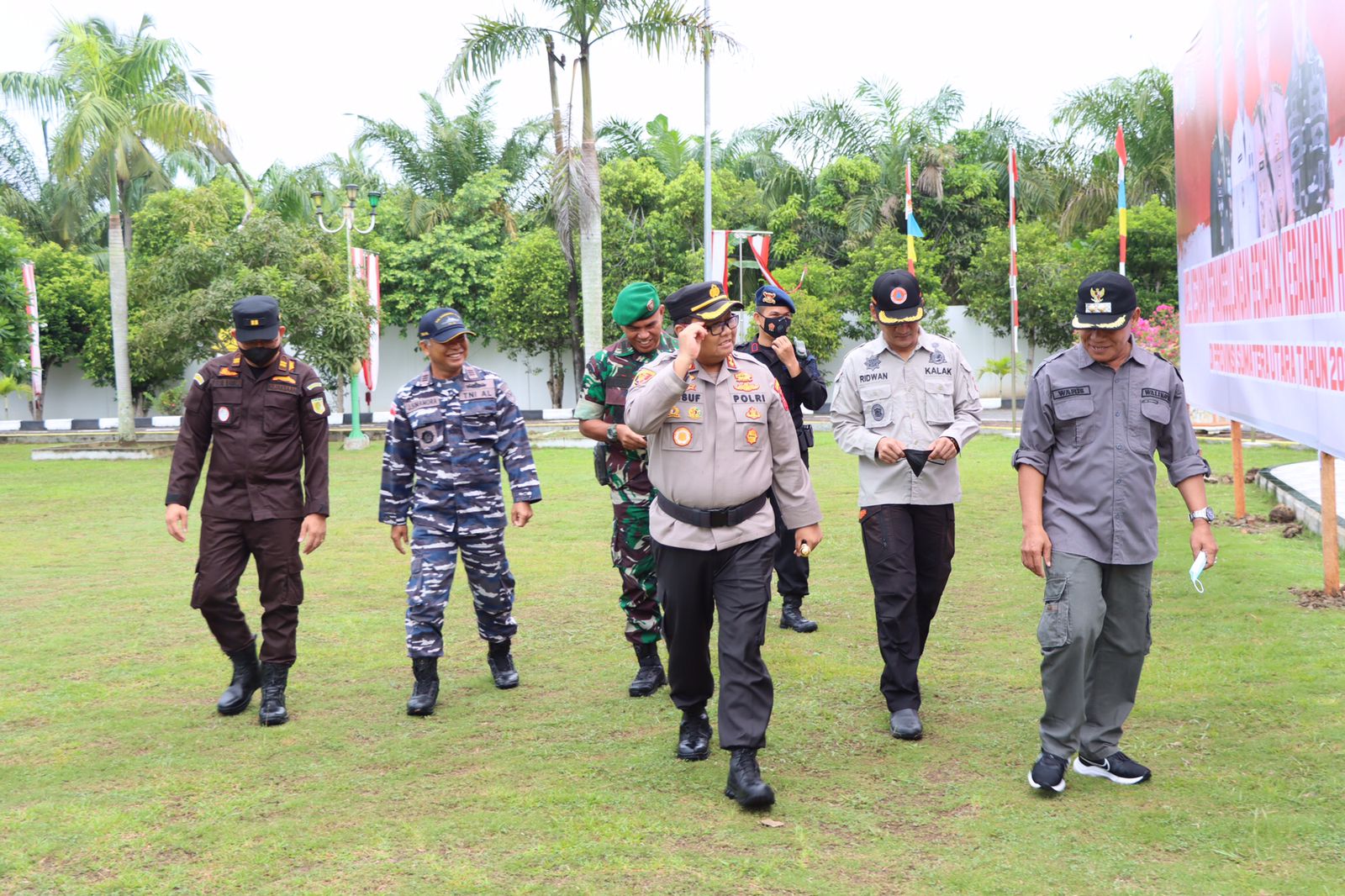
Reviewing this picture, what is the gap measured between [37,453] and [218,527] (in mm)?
20367

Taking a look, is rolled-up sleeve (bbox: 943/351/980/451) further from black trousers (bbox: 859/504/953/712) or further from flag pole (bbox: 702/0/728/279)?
flag pole (bbox: 702/0/728/279)

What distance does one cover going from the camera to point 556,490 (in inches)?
618

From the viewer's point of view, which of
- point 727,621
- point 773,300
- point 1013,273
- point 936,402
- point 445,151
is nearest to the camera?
point 727,621

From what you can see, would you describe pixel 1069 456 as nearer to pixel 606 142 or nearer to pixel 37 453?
pixel 37 453

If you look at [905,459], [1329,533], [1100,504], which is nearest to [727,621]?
[905,459]

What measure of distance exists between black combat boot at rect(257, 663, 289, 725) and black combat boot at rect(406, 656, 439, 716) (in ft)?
1.90

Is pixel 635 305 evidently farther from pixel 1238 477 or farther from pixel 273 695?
pixel 1238 477

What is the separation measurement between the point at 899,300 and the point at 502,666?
2.76 m

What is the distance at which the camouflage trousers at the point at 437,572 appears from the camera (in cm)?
573

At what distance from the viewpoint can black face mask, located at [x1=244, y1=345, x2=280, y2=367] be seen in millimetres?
5637

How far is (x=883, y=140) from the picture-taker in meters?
34.9

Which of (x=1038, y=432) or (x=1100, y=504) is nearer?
(x=1100, y=504)

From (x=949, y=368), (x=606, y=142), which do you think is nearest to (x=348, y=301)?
(x=606, y=142)

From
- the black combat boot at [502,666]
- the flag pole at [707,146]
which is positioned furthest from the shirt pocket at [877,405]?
the flag pole at [707,146]
